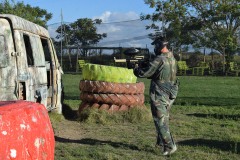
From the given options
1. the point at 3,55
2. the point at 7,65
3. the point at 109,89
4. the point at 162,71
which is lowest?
the point at 109,89

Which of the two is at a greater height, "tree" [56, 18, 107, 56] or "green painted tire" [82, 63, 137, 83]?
"tree" [56, 18, 107, 56]

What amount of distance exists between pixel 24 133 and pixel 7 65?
3.21m

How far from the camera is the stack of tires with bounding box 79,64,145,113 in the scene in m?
9.46

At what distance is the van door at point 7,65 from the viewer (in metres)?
6.54

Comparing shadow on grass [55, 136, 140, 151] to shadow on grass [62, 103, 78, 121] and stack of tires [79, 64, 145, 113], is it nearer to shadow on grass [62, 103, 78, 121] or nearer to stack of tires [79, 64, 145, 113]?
stack of tires [79, 64, 145, 113]

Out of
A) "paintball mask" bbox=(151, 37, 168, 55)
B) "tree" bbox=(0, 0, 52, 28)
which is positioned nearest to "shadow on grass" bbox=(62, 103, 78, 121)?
"paintball mask" bbox=(151, 37, 168, 55)

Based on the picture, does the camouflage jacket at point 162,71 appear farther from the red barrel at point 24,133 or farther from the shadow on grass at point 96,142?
the red barrel at point 24,133

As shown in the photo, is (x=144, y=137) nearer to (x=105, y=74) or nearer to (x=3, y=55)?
(x=105, y=74)

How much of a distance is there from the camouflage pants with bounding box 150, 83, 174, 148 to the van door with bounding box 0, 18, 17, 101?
83.5 inches

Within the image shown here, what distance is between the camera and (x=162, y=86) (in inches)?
263

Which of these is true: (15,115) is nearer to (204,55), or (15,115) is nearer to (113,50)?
(113,50)

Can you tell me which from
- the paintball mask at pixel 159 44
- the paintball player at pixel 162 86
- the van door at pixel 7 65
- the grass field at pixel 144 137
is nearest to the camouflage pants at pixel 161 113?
the paintball player at pixel 162 86

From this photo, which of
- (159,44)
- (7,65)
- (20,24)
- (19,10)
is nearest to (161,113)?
(159,44)

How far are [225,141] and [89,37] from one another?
42891mm
